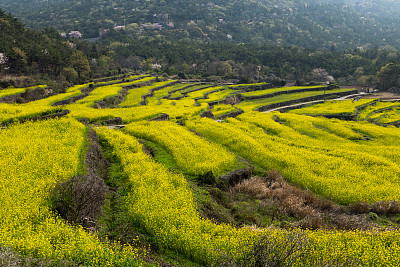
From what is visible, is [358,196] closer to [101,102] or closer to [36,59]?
[101,102]

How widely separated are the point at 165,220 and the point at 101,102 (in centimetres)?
3801

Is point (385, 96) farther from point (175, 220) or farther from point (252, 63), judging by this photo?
point (175, 220)

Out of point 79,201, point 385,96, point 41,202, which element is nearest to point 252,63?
point 385,96

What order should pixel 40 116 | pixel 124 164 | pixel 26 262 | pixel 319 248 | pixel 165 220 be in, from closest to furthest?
pixel 26 262 < pixel 319 248 < pixel 165 220 < pixel 124 164 < pixel 40 116

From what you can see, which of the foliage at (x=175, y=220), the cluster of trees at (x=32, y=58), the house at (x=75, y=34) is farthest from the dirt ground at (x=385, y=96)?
the house at (x=75, y=34)

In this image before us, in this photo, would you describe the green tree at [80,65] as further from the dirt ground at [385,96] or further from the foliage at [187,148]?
the dirt ground at [385,96]

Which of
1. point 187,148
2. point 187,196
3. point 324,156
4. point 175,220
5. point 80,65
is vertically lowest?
point 324,156

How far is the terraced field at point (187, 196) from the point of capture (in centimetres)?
1000

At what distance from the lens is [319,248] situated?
10.8 metres

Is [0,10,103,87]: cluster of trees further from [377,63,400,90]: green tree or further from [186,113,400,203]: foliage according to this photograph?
[377,63,400,90]: green tree

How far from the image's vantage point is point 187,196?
48.1 ft

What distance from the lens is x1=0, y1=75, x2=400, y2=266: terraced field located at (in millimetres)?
10000

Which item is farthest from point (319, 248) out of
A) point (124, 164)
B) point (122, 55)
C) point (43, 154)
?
point (122, 55)

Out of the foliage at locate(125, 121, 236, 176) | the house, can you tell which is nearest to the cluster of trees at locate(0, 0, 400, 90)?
the house
